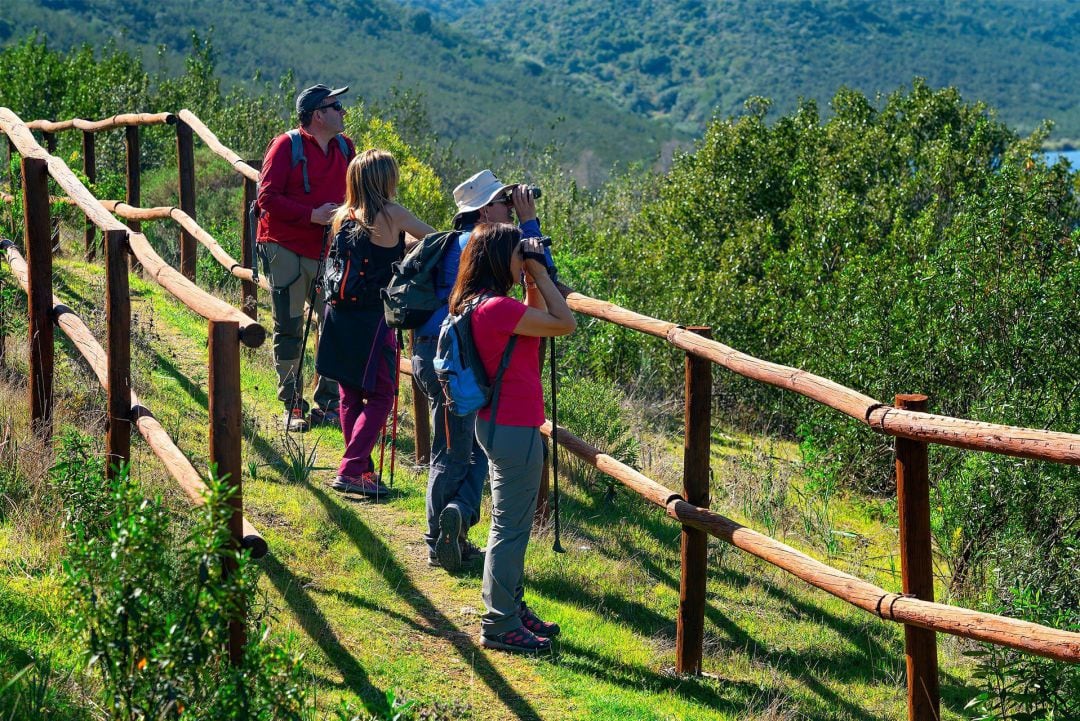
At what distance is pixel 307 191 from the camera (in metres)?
6.39

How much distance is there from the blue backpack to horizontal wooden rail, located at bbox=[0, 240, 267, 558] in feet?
2.91

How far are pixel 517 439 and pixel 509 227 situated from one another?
0.80 meters

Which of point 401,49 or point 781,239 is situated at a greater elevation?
point 401,49

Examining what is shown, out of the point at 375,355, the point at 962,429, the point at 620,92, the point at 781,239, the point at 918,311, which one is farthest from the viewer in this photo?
the point at 620,92

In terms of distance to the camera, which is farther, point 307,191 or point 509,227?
point 307,191

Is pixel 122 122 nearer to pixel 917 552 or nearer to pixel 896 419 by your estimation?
pixel 896 419

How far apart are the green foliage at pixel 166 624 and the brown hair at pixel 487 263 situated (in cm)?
151

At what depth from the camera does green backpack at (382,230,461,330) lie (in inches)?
193

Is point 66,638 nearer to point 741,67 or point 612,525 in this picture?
point 612,525

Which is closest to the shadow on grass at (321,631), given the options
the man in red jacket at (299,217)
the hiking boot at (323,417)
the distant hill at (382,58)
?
the man in red jacket at (299,217)

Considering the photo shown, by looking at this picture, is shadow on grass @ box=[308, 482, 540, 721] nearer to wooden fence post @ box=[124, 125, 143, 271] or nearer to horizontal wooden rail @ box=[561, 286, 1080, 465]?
horizontal wooden rail @ box=[561, 286, 1080, 465]

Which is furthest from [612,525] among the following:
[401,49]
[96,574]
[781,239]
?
[401,49]

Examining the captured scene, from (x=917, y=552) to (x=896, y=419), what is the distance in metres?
0.46

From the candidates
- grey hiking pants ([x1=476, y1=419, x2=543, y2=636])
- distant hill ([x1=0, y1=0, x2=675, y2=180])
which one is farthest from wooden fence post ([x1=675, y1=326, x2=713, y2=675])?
distant hill ([x1=0, y1=0, x2=675, y2=180])
